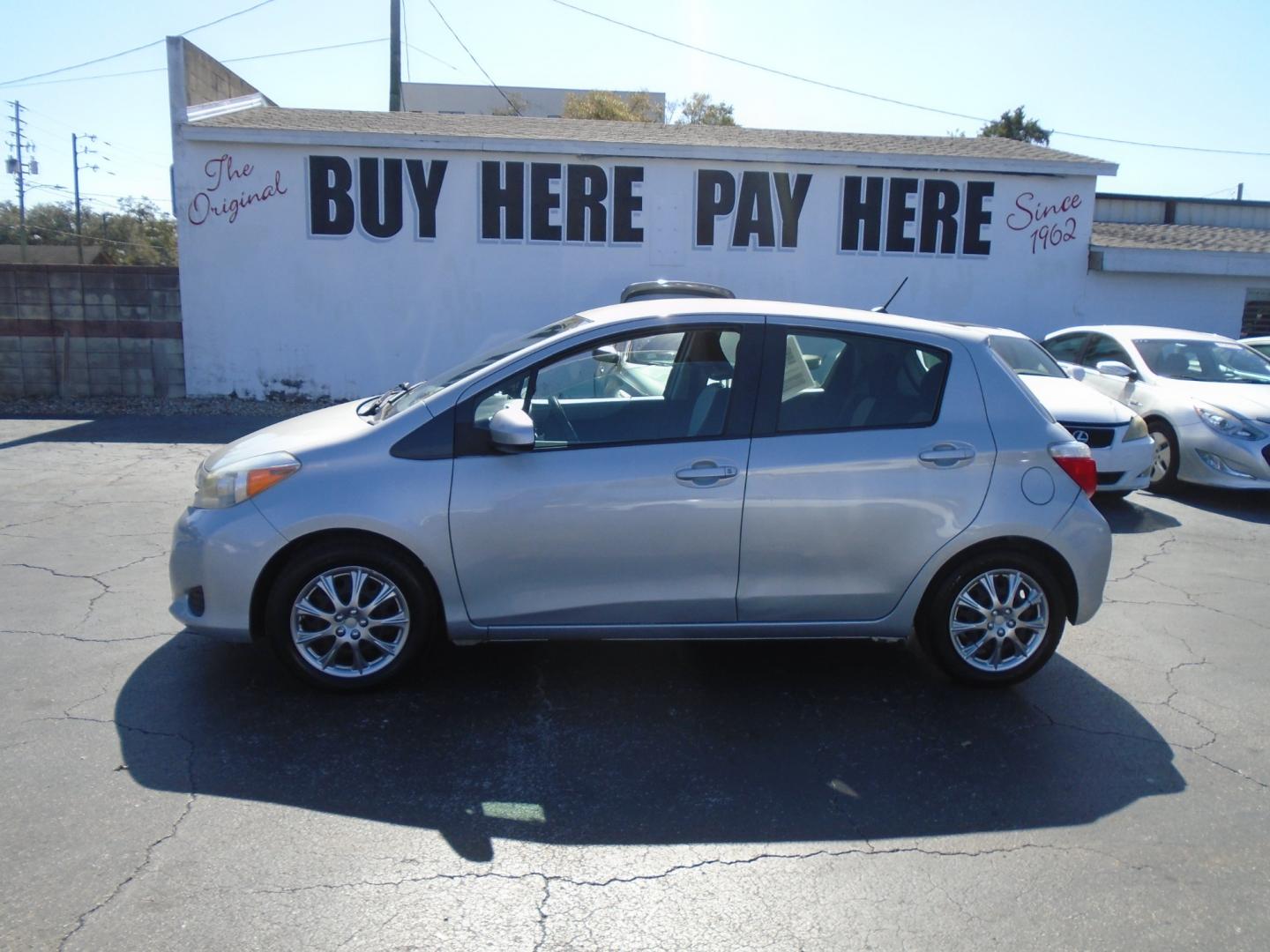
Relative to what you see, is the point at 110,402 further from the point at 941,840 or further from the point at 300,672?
the point at 941,840

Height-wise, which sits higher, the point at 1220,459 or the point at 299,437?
the point at 299,437

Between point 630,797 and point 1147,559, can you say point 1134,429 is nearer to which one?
point 1147,559

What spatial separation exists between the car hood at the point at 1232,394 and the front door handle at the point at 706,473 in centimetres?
661

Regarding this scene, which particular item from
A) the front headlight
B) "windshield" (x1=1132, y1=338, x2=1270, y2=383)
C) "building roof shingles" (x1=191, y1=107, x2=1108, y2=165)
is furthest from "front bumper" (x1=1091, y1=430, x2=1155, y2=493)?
"building roof shingles" (x1=191, y1=107, x2=1108, y2=165)

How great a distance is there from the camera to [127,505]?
26.0ft

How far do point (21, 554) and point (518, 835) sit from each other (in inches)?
186

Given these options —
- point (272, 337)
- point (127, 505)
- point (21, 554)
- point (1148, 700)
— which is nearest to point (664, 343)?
point (1148, 700)

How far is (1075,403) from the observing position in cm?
850

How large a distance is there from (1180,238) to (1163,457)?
9496 mm

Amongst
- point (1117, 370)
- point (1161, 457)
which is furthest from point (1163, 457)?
point (1117, 370)

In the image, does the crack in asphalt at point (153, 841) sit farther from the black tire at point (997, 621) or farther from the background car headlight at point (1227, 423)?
the background car headlight at point (1227, 423)

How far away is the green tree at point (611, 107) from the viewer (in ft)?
123

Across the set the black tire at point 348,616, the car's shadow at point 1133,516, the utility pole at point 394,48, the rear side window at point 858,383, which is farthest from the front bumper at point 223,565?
the utility pole at point 394,48

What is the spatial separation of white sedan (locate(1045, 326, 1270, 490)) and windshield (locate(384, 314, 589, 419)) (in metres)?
6.56
